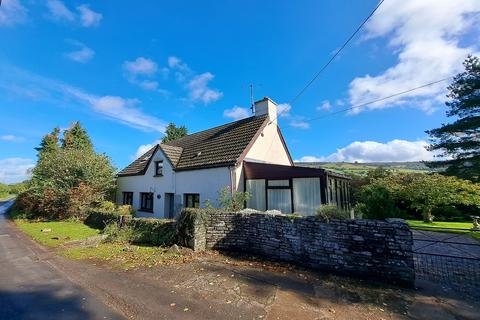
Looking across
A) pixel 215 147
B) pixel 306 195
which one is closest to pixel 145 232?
pixel 215 147

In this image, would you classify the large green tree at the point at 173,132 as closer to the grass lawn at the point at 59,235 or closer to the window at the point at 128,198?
the window at the point at 128,198

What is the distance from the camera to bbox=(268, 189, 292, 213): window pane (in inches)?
517

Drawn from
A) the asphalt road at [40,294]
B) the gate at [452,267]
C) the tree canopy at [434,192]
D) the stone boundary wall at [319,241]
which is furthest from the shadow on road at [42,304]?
the tree canopy at [434,192]

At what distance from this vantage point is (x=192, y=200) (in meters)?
16.7

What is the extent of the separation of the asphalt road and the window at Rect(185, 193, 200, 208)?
8.48 m

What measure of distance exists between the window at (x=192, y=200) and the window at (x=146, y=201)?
15.3 feet

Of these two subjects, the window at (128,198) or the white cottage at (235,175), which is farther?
the window at (128,198)

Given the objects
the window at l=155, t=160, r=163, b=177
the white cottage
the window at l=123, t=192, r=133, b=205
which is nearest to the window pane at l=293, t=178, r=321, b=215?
the white cottage

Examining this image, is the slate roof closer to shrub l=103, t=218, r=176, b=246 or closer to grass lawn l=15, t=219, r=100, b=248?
shrub l=103, t=218, r=176, b=246

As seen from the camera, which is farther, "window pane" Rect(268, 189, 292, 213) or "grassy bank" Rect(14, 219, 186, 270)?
"window pane" Rect(268, 189, 292, 213)

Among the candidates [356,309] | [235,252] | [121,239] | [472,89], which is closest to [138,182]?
[121,239]

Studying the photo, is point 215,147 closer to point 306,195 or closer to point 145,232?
point 145,232

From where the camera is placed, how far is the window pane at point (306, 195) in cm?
1220

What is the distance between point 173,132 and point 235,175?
29.9 m
